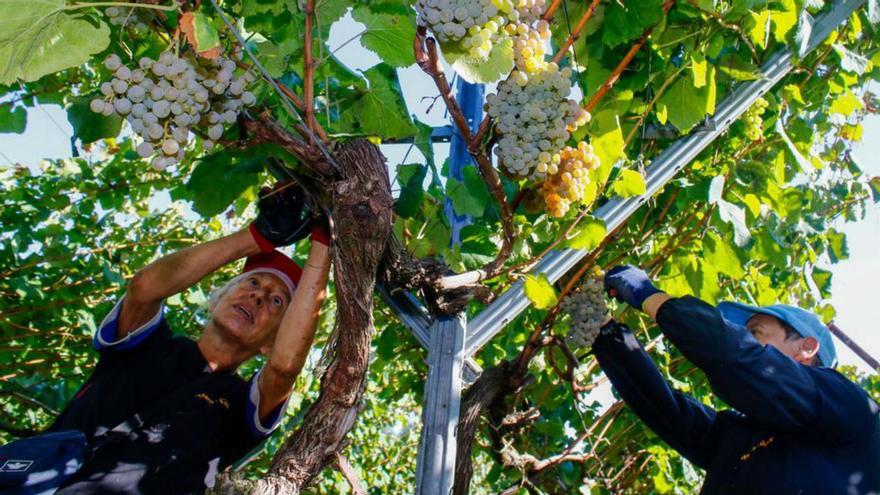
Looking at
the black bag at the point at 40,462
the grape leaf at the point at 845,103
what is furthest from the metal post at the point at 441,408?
the grape leaf at the point at 845,103

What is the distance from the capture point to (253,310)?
227cm

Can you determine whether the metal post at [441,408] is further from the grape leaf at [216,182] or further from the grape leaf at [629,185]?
the grape leaf at [216,182]

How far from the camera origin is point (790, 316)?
2.54 m

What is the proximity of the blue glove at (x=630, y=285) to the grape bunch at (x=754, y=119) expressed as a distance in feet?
2.12

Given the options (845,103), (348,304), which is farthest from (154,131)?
(845,103)

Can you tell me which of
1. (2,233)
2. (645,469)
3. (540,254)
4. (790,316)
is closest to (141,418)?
(540,254)

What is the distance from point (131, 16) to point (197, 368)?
1.00 meters

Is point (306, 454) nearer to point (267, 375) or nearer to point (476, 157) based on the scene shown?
point (267, 375)

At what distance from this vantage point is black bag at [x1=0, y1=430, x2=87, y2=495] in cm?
167

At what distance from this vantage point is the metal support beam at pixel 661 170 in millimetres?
2232

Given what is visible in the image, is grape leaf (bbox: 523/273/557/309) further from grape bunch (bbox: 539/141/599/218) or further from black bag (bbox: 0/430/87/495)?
black bag (bbox: 0/430/87/495)

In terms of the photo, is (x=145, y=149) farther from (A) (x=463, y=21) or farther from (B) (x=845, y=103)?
(B) (x=845, y=103)

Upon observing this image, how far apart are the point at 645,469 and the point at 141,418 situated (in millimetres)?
3022

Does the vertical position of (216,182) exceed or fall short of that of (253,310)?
Answer: it exceeds it
